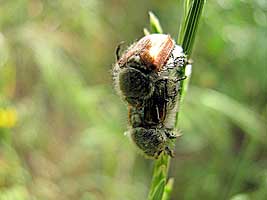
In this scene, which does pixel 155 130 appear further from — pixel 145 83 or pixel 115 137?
pixel 115 137

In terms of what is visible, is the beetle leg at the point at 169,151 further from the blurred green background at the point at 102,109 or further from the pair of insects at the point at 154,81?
the blurred green background at the point at 102,109

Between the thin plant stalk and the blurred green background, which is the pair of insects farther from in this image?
the blurred green background

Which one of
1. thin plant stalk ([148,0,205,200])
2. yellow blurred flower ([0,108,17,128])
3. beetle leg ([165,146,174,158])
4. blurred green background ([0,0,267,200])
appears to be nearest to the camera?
thin plant stalk ([148,0,205,200])

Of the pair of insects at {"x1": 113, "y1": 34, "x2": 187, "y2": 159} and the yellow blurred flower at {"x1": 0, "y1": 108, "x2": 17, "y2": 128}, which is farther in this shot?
the yellow blurred flower at {"x1": 0, "y1": 108, "x2": 17, "y2": 128}

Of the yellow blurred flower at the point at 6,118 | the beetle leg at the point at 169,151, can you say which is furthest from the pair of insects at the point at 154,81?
the yellow blurred flower at the point at 6,118

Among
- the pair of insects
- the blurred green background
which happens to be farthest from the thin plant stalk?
the blurred green background

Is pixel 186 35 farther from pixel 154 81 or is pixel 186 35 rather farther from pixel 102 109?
pixel 102 109
